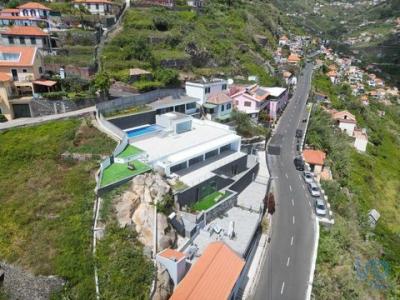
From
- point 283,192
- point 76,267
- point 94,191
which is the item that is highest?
point 94,191

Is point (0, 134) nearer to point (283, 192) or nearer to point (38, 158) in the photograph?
point (38, 158)

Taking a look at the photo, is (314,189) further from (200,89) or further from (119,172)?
(119,172)

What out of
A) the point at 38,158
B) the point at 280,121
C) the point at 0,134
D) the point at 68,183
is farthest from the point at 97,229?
the point at 280,121

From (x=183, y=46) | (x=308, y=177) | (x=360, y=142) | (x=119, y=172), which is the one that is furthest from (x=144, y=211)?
(x=360, y=142)

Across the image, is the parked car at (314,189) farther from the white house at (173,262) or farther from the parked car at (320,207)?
the white house at (173,262)

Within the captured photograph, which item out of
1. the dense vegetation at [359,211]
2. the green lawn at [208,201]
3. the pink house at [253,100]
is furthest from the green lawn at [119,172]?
the pink house at [253,100]

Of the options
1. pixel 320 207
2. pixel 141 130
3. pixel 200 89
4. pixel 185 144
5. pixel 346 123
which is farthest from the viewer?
pixel 346 123
